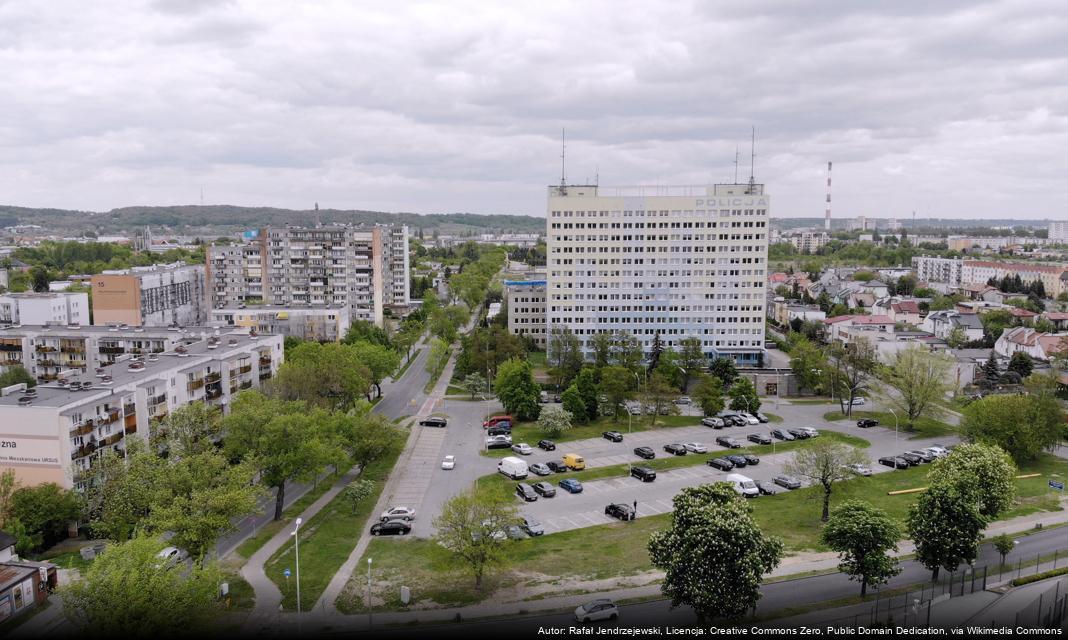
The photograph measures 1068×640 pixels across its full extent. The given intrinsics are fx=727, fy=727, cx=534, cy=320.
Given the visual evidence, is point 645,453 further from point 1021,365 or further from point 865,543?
point 1021,365

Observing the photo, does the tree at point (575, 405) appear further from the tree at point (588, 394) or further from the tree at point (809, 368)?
the tree at point (809, 368)

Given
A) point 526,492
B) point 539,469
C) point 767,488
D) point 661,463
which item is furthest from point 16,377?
point 767,488

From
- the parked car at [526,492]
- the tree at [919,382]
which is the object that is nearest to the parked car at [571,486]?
the parked car at [526,492]

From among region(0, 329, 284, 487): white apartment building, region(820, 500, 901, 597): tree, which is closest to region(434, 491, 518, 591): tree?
region(820, 500, 901, 597): tree

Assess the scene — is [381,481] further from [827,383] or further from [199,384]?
[827,383]

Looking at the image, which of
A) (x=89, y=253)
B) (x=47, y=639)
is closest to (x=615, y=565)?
(x=47, y=639)
